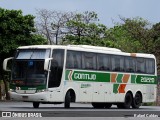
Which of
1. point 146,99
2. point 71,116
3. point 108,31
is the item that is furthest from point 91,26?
point 71,116

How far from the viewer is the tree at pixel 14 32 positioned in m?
46.9

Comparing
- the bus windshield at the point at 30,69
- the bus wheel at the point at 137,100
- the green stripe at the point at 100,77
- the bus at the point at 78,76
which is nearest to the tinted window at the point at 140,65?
the bus at the point at 78,76

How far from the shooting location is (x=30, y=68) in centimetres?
2873

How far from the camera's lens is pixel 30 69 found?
1131 inches

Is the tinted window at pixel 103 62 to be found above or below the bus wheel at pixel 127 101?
above

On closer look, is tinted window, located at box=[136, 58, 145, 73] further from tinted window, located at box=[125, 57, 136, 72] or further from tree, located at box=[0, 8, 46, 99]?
tree, located at box=[0, 8, 46, 99]

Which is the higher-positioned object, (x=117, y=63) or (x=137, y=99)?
(x=117, y=63)

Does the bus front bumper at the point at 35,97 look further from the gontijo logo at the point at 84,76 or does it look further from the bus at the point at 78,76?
the gontijo logo at the point at 84,76

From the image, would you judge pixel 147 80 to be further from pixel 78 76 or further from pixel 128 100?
pixel 78 76

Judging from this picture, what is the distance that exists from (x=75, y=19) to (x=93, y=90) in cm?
3536

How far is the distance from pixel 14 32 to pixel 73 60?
18973 mm

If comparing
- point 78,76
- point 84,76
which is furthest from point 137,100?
point 78,76

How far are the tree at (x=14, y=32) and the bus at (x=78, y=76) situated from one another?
49.0 feet

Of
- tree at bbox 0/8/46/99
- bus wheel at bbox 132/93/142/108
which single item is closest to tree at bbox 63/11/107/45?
tree at bbox 0/8/46/99
